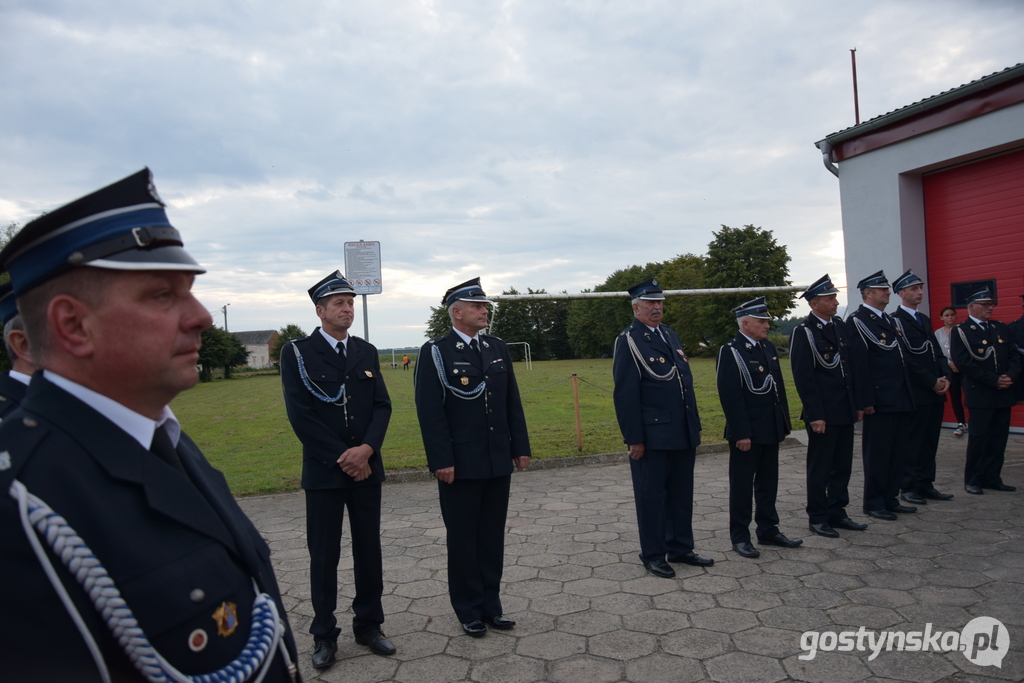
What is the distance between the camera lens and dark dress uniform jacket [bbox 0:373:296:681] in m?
1.01

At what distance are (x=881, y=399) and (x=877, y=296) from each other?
3.58 feet

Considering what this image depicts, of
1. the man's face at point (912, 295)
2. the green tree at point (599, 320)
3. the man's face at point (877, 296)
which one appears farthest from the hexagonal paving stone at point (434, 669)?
the green tree at point (599, 320)

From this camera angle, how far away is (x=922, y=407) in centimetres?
700

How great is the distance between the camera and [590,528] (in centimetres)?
630

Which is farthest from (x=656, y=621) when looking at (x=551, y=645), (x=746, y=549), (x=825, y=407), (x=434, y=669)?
(x=825, y=407)

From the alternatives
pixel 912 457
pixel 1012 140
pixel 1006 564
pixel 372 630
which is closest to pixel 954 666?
pixel 1006 564

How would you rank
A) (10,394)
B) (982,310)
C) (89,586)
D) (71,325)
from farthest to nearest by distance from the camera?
(982,310) < (10,394) < (71,325) < (89,586)

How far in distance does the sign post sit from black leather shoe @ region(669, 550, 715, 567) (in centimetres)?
391

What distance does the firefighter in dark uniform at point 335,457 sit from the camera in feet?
12.7

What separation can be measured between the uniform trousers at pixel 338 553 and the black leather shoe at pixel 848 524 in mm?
4350

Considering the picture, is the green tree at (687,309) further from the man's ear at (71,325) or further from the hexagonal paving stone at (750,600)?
the man's ear at (71,325)

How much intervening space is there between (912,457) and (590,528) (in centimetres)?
361

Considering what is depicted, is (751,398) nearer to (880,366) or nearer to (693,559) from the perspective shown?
(693,559)

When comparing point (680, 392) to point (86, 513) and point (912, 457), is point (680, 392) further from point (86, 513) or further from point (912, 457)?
point (86, 513)
